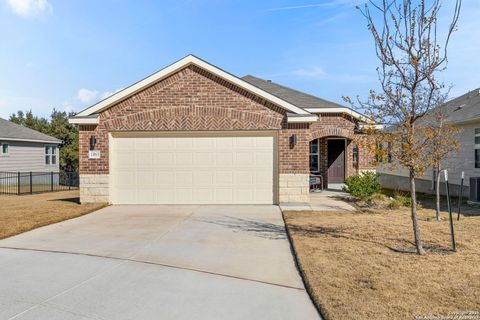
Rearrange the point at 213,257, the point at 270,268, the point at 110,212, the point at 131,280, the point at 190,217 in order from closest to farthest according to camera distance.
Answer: the point at 131,280, the point at 270,268, the point at 213,257, the point at 190,217, the point at 110,212

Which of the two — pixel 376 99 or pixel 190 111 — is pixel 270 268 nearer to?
pixel 376 99

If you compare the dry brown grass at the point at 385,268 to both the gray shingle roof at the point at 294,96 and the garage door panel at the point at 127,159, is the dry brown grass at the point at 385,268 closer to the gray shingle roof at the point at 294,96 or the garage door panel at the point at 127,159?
the garage door panel at the point at 127,159

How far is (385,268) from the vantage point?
5.65 m

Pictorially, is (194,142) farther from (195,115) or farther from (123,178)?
(123,178)

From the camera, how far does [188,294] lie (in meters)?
4.78

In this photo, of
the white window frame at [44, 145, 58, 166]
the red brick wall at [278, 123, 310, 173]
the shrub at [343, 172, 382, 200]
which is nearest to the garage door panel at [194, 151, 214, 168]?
the red brick wall at [278, 123, 310, 173]

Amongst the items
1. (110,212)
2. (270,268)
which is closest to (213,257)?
(270,268)

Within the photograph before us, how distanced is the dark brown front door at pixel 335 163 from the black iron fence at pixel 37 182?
15564 mm

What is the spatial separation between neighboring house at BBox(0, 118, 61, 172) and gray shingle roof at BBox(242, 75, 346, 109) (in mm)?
16086

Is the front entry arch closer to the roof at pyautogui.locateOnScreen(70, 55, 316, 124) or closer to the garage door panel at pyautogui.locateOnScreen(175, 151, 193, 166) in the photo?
the roof at pyautogui.locateOnScreen(70, 55, 316, 124)

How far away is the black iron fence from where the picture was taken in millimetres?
21984

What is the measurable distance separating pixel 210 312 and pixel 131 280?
158 cm

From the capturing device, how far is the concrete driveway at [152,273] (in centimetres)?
432

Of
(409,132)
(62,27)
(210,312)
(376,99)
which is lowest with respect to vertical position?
(210,312)
